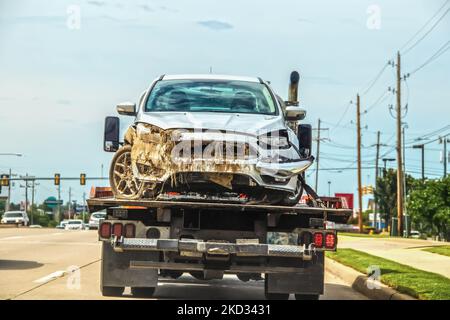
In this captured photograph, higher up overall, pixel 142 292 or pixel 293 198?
pixel 293 198

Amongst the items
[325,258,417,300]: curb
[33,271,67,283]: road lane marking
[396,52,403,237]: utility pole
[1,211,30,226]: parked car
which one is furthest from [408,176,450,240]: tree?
[33,271,67,283]: road lane marking

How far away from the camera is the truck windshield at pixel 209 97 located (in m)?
11.2

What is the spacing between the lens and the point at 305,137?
487 inches

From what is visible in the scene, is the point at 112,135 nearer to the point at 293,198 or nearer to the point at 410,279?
the point at 293,198

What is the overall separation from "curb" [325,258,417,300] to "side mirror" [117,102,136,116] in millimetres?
4256

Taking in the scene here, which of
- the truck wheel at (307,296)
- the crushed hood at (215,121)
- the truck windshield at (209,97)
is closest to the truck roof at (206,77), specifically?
the truck windshield at (209,97)

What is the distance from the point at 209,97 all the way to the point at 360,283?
203 inches

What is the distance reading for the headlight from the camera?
10.2 metres

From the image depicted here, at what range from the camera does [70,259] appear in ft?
66.2

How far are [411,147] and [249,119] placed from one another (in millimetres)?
88611

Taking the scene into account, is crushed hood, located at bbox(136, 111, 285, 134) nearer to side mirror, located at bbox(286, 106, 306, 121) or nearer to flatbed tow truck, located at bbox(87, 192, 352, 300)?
side mirror, located at bbox(286, 106, 306, 121)

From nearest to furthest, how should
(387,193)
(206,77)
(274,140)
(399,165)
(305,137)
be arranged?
1. (274,140)
2. (206,77)
3. (305,137)
4. (399,165)
5. (387,193)

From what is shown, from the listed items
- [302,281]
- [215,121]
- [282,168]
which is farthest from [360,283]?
[215,121]

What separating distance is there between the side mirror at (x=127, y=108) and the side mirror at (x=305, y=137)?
2.35 m
